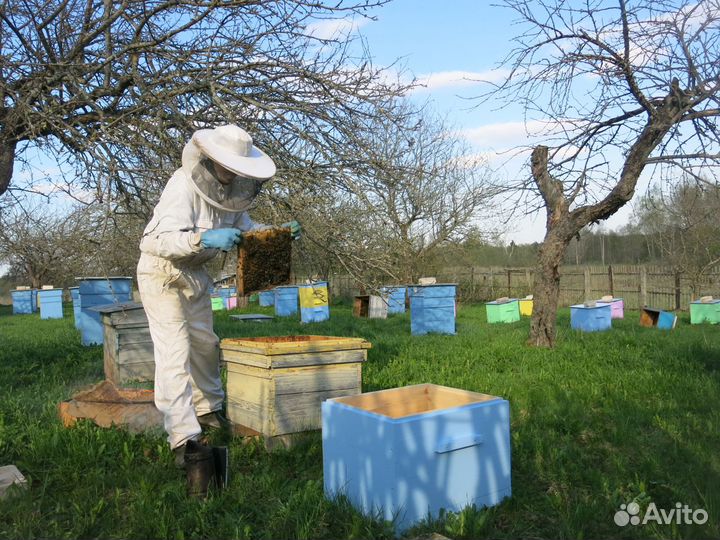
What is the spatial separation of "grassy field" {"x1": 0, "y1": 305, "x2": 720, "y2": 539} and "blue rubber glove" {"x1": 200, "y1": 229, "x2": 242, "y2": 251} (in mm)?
1145

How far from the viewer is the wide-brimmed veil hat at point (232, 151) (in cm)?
296

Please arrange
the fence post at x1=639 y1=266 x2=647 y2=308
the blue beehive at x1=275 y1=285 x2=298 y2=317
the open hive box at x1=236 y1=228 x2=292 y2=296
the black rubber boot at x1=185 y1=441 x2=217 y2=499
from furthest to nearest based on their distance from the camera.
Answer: the fence post at x1=639 y1=266 x2=647 y2=308
the blue beehive at x1=275 y1=285 x2=298 y2=317
the open hive box at x1=236 y1=228 x2=292 y2=296
the black rubber boot at x1=185 y1=441 x2=217 y2=499

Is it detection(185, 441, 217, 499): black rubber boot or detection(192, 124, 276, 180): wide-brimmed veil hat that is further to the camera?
detection(192, 124, 276, 180): wide-brimmed veil hat

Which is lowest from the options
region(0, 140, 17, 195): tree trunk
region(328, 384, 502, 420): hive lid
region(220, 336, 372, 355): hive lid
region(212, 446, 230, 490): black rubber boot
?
Result: region(212, 446, 230, 490): black rubber boot

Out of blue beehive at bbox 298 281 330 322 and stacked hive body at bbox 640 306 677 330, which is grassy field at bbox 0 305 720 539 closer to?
stacked hive body at bbox 640 306 677 330

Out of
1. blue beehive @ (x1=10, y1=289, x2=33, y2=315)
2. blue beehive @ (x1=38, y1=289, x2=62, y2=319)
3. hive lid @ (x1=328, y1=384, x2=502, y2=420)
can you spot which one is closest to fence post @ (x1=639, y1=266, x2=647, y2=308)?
hive lid @ (x1=328, y1=384, x2=502, y2=420)

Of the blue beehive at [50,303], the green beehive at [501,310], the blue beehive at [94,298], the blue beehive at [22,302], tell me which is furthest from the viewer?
the blue beehive at [22,302]

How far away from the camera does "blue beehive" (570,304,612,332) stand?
1001 cm

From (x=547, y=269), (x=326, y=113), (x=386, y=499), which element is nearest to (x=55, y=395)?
(x=326, y=113)

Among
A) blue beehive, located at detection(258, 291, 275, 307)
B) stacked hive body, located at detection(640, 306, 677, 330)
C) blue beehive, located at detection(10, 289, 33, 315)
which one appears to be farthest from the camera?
blue beehive, located at detection(10, 289, 33, 315)

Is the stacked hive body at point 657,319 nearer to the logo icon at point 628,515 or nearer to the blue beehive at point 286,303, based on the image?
the blue beehive at point 286,303

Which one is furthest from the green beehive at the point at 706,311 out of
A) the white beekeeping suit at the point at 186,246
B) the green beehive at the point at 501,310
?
the white beekeeping suit at the point at 186,246

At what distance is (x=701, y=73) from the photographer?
573cm

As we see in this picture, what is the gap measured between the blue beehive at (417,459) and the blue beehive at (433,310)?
7.45 metres
